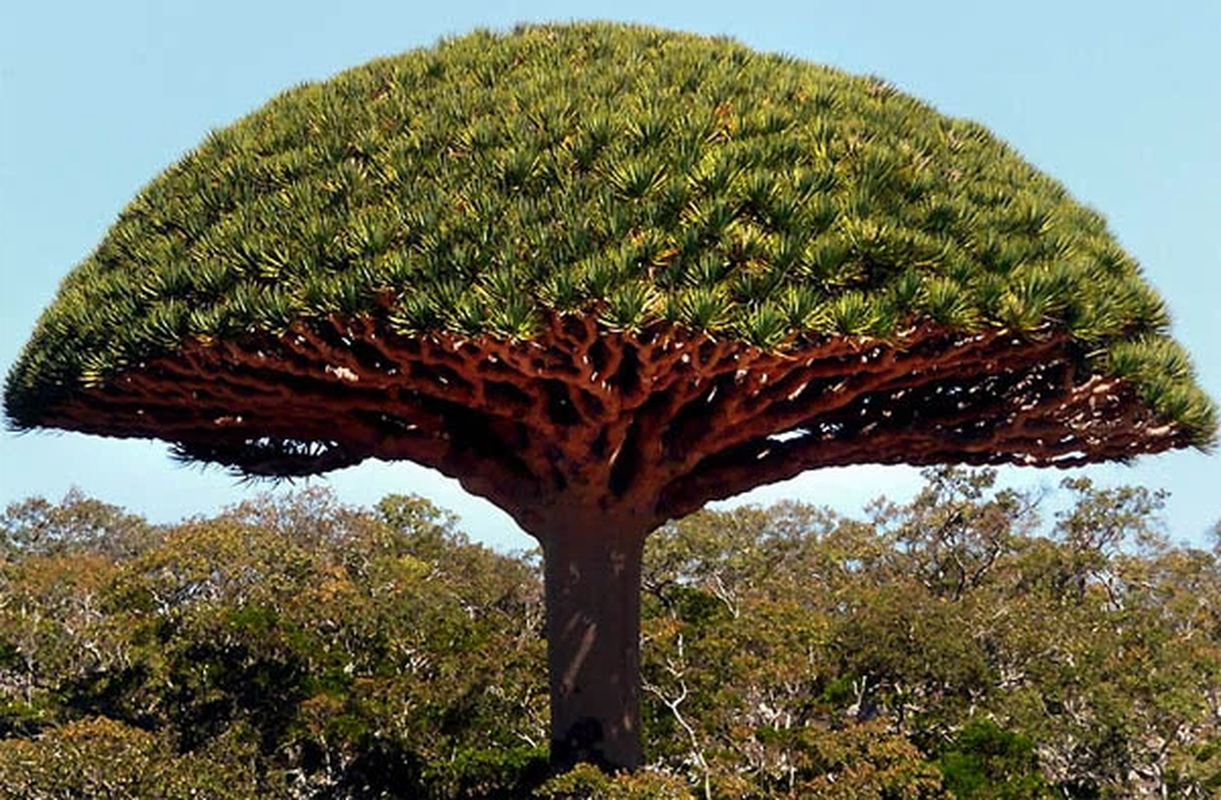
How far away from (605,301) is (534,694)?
9.75 meters

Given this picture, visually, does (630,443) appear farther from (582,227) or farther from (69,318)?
(69,318)

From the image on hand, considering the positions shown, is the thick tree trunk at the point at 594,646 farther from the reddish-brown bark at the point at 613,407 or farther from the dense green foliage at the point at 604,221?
the dense green foliage at the point at 604,221

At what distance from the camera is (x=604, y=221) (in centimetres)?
736

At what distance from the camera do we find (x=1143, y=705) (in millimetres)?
18219

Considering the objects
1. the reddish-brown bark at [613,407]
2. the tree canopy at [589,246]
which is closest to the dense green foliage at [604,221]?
the tree canopy at [589,246]

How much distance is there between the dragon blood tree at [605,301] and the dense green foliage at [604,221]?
1.0 inches

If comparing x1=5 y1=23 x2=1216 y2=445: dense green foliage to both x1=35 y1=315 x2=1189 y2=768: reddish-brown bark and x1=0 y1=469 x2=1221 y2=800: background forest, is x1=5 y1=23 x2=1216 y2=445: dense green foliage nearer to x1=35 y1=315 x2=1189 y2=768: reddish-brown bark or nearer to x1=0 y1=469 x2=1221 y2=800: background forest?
x1=35 y1=315 x2=1189 y2=768: reddish-brown bark

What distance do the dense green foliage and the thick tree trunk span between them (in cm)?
315

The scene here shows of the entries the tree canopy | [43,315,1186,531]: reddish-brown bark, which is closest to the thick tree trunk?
[43,315,1186,531]: reddish-brown bark

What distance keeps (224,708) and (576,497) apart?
7.25 meters

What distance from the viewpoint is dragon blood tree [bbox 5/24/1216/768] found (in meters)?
7.40

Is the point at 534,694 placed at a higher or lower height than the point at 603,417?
lower

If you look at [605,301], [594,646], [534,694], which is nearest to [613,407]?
[605,301]

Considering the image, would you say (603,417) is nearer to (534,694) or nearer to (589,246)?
(589,246)
